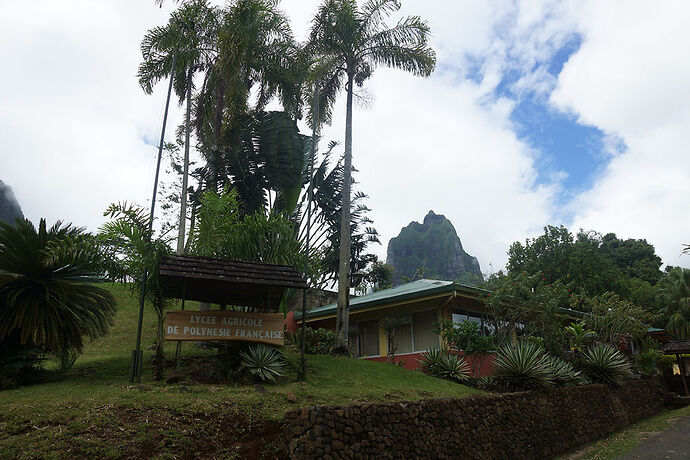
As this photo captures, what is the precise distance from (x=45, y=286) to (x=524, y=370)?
10.7 metres

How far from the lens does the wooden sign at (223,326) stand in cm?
1032

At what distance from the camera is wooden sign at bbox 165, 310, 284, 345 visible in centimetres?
1032

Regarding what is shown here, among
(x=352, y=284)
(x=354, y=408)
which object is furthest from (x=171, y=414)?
(x=352, y=284)

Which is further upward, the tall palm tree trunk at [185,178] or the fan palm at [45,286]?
the tall palm tree trunk at [185,178]

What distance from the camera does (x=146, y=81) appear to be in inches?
714

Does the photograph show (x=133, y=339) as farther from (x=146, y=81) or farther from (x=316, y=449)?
(x=316, y=449)

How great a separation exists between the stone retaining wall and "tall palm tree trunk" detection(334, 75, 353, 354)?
595 cm

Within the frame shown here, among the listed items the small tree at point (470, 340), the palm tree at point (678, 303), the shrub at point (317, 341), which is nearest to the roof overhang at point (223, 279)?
the small tree at point (470, 340)

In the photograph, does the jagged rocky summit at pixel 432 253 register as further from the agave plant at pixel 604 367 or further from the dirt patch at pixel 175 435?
the dirt patch at pixel 175 435

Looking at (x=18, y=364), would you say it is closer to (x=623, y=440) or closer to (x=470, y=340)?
(x=470, y=340)

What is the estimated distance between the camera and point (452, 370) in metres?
14.4

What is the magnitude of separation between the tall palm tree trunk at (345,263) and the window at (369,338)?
414 cm

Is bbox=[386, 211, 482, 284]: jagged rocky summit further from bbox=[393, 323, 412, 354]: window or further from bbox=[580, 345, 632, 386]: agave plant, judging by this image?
bbox=[580, 345, 632, 386]: agave plant

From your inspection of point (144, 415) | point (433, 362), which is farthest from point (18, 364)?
point (433, 362)
